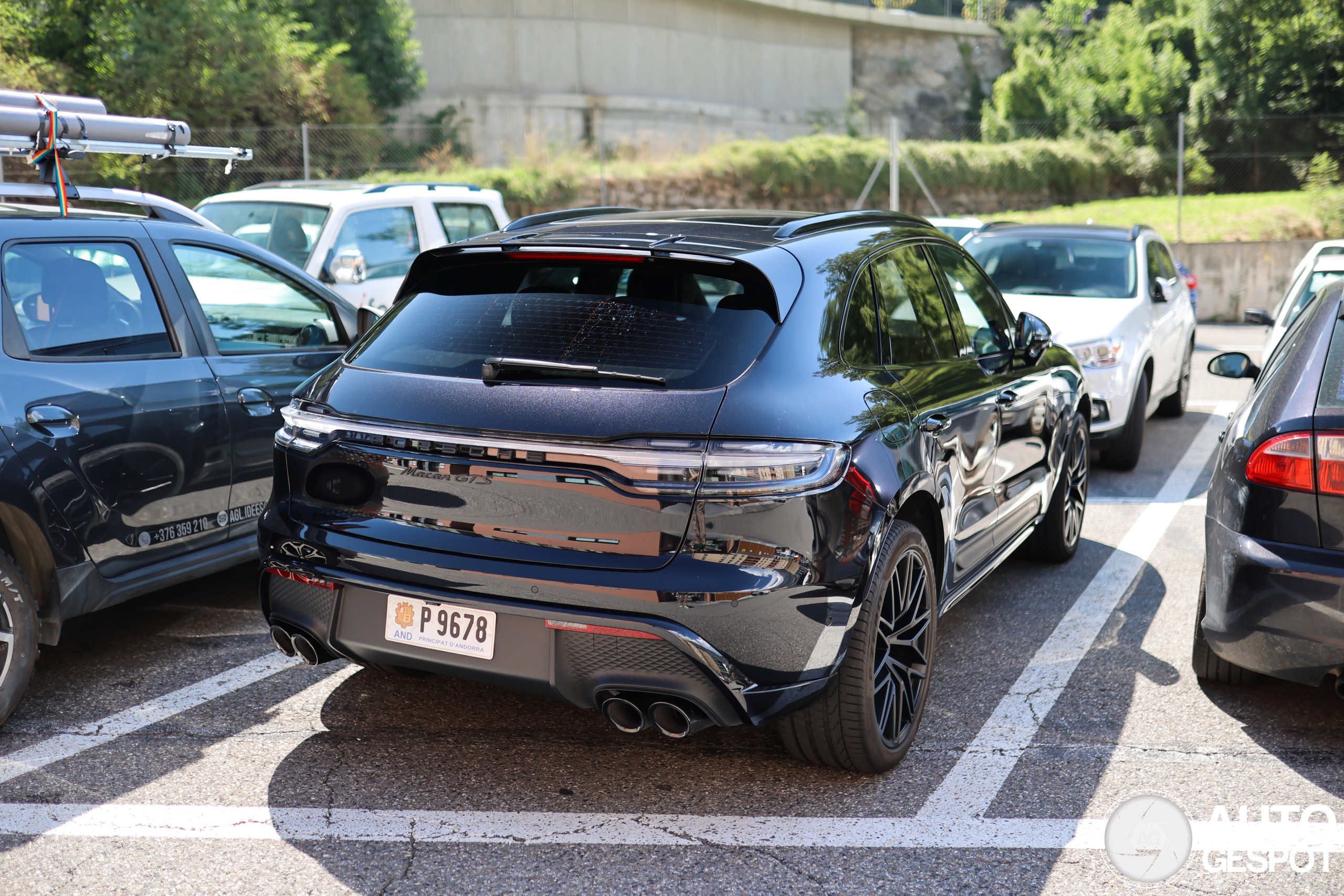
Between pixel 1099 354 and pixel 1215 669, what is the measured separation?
4059 millimetres

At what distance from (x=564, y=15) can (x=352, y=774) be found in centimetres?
3081

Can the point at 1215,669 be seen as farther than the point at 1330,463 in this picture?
Yes

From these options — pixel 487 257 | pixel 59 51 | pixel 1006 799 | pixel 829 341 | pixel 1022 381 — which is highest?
pixel 59 51

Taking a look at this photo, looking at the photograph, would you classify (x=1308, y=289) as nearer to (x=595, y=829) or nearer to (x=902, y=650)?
(x=902, y=650)

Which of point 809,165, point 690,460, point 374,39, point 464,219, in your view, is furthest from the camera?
point 809,165

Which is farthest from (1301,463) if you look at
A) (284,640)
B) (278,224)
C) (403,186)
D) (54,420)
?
(403,186)

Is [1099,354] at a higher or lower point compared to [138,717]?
higher

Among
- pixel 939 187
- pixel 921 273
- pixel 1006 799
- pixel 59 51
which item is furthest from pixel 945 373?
pixel 939 187

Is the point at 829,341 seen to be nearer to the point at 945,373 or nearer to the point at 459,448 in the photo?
the point at 945,373

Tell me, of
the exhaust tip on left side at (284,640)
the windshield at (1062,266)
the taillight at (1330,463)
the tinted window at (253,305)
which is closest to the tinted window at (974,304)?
the taillight at (1330,463)

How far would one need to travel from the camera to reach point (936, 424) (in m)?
3.84

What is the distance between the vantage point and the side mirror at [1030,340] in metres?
5.07

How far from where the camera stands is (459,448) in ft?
10.4

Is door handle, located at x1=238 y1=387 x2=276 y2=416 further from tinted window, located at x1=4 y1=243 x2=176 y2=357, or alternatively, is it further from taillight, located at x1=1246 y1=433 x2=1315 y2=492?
taillight, located at x1=1246 y1=433 x2=1315 y2=492
